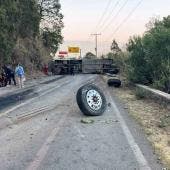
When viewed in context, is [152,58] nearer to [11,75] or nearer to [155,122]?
[11,75]

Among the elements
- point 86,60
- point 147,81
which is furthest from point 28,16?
point 147,81

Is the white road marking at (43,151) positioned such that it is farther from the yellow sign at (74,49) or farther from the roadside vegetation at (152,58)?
the yellow sign at (74,49)

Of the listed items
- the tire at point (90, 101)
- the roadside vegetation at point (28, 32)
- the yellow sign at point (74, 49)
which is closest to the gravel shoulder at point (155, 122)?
the tire at point (90, 101)

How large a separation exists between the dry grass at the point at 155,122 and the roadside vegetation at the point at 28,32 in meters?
23.0

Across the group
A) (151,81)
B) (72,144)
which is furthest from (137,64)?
(72,144)

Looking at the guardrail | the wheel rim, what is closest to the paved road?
the wheel rim

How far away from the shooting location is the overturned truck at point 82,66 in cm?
6875

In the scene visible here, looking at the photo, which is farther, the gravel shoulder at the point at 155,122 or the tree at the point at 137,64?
the tree at the point at 137,64

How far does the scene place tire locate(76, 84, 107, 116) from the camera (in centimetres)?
1543

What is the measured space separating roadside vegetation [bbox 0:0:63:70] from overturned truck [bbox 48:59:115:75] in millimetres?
3534

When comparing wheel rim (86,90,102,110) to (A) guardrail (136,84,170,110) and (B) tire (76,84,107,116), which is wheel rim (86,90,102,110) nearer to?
(B) tire (76,84,107,116)

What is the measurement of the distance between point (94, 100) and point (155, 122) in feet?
8.29

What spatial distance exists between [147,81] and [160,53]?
3.85 m

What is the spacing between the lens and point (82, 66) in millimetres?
70688
